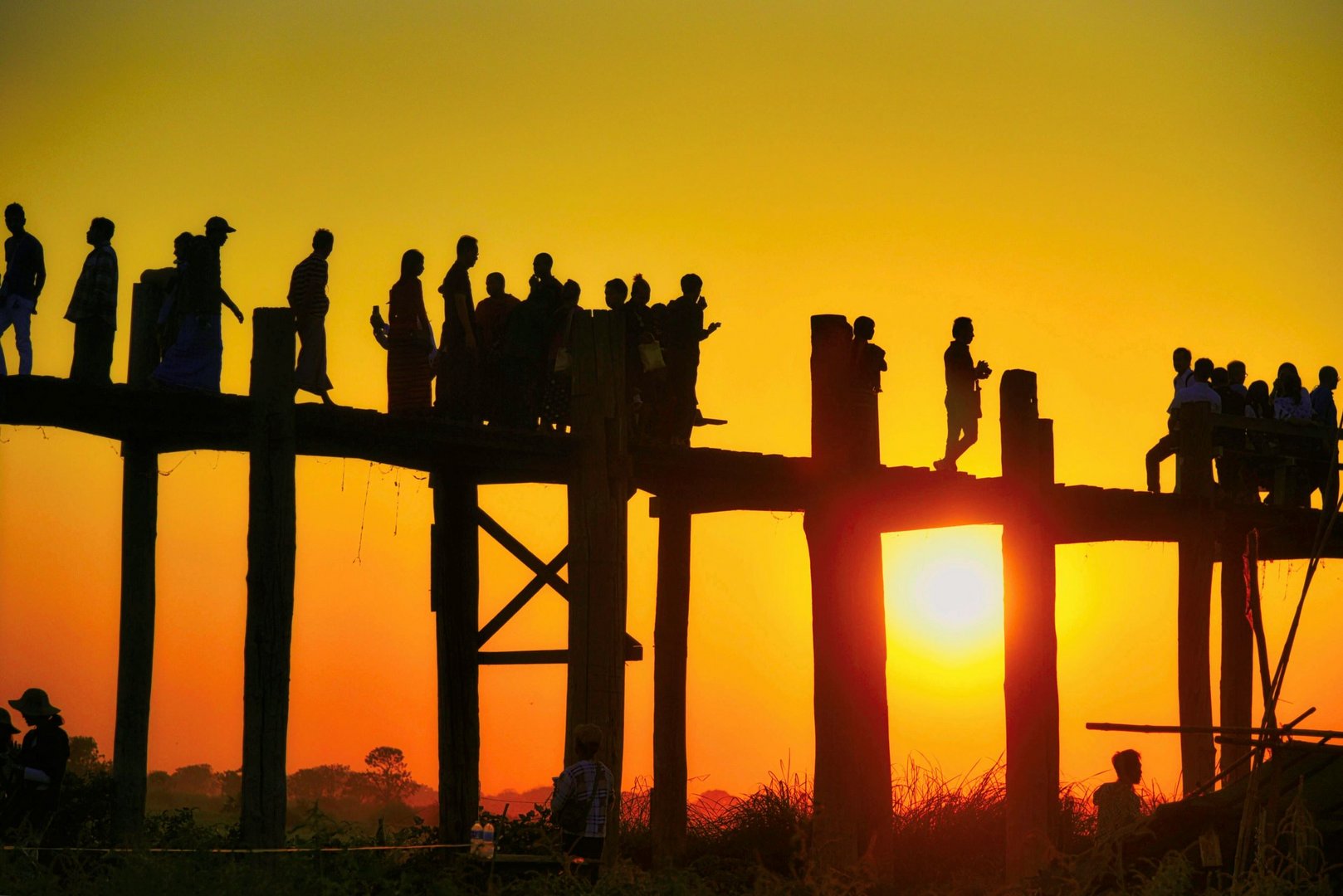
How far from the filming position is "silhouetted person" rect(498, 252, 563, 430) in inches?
580

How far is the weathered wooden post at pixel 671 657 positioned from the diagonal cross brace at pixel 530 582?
6.04 ft


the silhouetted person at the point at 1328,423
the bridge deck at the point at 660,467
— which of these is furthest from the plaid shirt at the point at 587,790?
the silhouetted person at the point at 1328,423

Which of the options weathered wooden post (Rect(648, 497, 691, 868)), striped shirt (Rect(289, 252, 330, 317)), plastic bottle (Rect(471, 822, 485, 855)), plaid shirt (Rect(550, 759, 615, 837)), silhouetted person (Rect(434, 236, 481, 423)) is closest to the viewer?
plastic bottle (Rect(471, 822, 485, 855))

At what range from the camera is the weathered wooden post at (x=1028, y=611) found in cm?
1581

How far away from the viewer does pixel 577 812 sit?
11.4m

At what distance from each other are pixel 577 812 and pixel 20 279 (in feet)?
18.2

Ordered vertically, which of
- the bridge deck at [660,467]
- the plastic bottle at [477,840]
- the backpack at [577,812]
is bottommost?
the plastic bottle at [477,840]

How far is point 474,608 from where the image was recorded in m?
16.7

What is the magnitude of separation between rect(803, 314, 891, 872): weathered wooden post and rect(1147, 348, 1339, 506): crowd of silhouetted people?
428cm

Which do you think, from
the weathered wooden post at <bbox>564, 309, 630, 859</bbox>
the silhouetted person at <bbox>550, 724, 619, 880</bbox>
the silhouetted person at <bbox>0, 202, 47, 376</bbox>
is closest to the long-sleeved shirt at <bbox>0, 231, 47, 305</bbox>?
the silhouetted person at <bbox>0, 202, 47, 376</bbox>

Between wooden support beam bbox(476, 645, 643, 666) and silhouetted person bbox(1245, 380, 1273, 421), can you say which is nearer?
wooden support beam bbox(476, 645, 643, 666)

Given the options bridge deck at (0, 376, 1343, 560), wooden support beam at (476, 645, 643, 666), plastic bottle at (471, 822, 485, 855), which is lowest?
plastic bottle at (471, 822, 485, 855)

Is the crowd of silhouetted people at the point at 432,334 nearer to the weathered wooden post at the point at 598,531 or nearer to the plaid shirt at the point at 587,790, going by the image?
the weathered wooden post at the point at 598,531

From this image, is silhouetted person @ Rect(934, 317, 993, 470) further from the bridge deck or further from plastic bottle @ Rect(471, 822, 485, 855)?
plastic bottle @ Rect(471, 822, 485, 855)
